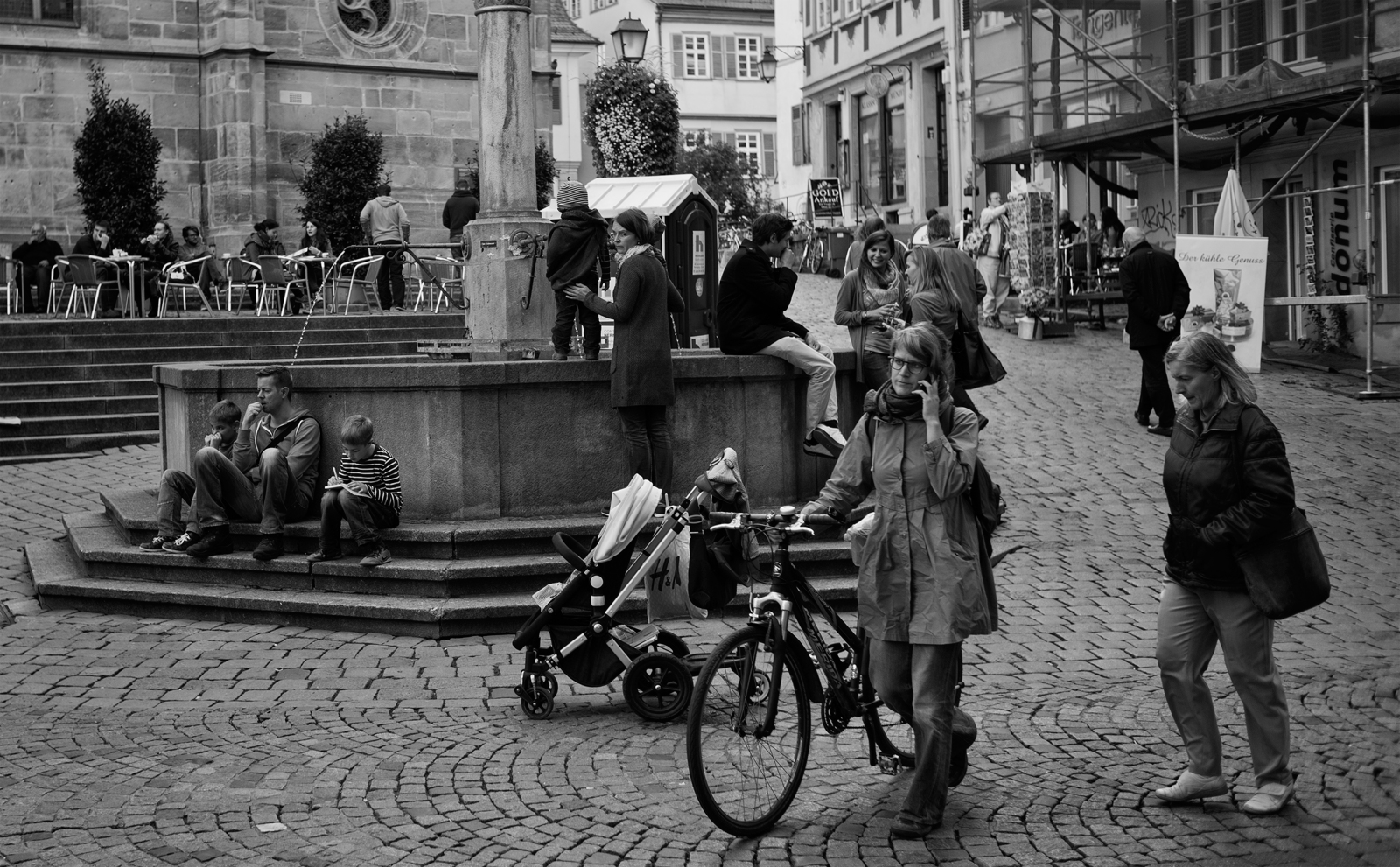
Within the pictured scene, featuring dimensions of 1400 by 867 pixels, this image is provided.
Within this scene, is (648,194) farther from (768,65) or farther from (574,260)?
(768,65)

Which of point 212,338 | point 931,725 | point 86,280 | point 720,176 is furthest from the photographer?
point 720,176

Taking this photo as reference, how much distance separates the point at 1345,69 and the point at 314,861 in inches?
622

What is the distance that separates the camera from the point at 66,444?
1631 cm

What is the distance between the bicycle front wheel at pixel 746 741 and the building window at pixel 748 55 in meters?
58.7

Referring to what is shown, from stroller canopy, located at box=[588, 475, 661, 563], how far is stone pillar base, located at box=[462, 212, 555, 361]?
16.0ft

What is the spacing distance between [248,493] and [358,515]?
3.46 ft

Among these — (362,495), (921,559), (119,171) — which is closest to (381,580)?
(362,495)

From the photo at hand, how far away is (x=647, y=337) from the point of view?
9.91 m

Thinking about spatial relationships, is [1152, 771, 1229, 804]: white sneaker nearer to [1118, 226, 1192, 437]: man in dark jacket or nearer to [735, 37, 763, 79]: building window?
[1118, 226, 1192, 437]: man in dark jacket

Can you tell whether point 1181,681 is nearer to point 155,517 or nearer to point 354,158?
point 155,517

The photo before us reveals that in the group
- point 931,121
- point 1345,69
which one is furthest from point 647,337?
point 931,121

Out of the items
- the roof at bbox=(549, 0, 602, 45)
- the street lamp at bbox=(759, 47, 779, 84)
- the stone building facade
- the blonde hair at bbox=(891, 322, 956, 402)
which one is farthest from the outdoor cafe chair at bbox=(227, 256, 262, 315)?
the roof at bbox=(549, 0, 602, 45)

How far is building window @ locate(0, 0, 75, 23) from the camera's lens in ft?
83.1

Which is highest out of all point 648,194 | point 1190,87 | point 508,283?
point 1190,87
